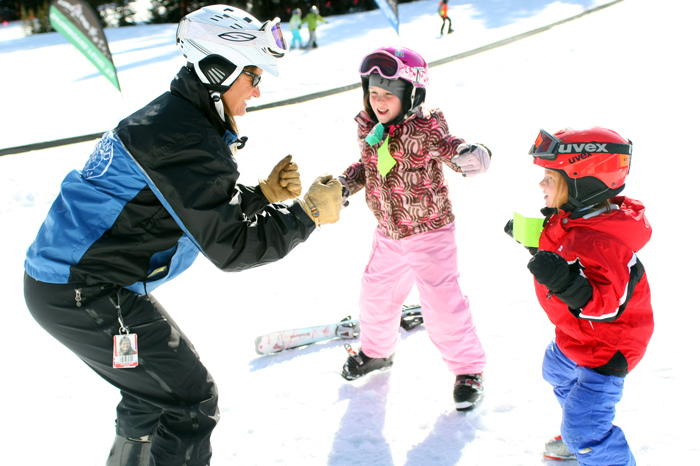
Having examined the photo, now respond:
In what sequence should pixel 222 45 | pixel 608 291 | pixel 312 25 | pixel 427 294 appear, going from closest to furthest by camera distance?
pixel 608 291
pixel 222 45
pixel 427 294
pixel 312 25

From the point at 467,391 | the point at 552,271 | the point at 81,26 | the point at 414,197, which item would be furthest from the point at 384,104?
the point at 81,26

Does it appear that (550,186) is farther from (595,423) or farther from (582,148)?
(595,423)

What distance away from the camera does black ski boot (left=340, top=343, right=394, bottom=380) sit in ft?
Result: 10.9

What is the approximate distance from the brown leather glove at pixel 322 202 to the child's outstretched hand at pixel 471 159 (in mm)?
716

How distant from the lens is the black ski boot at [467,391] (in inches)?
117

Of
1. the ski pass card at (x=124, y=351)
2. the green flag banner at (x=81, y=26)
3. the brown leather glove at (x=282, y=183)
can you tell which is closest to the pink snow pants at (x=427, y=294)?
the brown leather glove at (x=282, y=183)

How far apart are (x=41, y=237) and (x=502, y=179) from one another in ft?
15.8

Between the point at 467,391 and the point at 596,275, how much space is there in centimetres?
119

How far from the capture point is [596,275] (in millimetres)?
2090

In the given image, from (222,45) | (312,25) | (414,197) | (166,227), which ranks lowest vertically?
(312,25)

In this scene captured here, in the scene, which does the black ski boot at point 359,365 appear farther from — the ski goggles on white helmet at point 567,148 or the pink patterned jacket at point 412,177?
the ski goggles on white helmet at point 567,148

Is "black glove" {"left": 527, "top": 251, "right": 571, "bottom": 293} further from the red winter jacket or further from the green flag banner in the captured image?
the green flag banner

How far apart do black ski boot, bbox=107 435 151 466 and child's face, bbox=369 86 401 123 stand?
1.98 metres

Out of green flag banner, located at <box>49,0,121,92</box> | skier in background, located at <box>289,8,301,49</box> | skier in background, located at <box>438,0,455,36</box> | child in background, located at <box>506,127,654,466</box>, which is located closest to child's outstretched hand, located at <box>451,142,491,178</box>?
child in background, located at <box>506,127,654,466</box>
